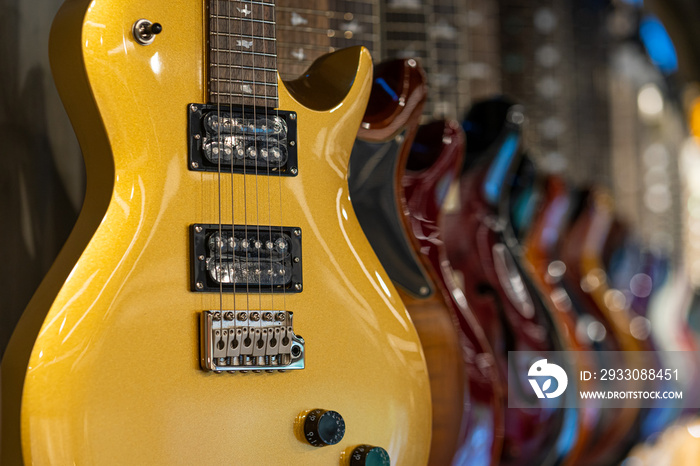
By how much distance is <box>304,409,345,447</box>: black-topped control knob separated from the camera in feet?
3.23

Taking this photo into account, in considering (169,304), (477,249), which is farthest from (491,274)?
(169,304)

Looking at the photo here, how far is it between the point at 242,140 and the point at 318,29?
47cm

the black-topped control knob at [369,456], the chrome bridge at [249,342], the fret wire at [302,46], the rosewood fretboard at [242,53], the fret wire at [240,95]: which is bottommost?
the black-topped control knob at [369,456]

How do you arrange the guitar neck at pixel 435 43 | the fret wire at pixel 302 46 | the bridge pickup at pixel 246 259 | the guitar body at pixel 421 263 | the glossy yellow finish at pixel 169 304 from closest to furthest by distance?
the glossy yellow finish at pixel 169 304, the bridge pickup at pixel 246 259, the guitar body at pixel 421 263, the fret wire at pixel 302 46, the guitar neck at pixel 435 43

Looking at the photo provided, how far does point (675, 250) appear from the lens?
8.47ft

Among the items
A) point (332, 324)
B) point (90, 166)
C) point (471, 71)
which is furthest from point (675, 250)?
point (90, 166)

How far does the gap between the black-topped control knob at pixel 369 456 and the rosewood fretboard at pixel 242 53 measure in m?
0.42

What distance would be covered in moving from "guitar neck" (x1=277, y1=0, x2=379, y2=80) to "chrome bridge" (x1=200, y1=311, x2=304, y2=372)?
52 centimetres

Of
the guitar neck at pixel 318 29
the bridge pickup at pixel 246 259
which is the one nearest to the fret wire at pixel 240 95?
the bridge pickup at pixel 246 259

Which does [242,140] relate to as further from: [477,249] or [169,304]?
[477,249]

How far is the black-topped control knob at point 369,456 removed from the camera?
100 centimetres

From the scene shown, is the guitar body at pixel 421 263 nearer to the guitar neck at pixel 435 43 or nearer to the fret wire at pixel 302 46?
the fret wire at pixel 302 46

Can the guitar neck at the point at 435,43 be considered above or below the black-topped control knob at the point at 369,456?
above

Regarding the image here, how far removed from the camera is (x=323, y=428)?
38.8 inches
